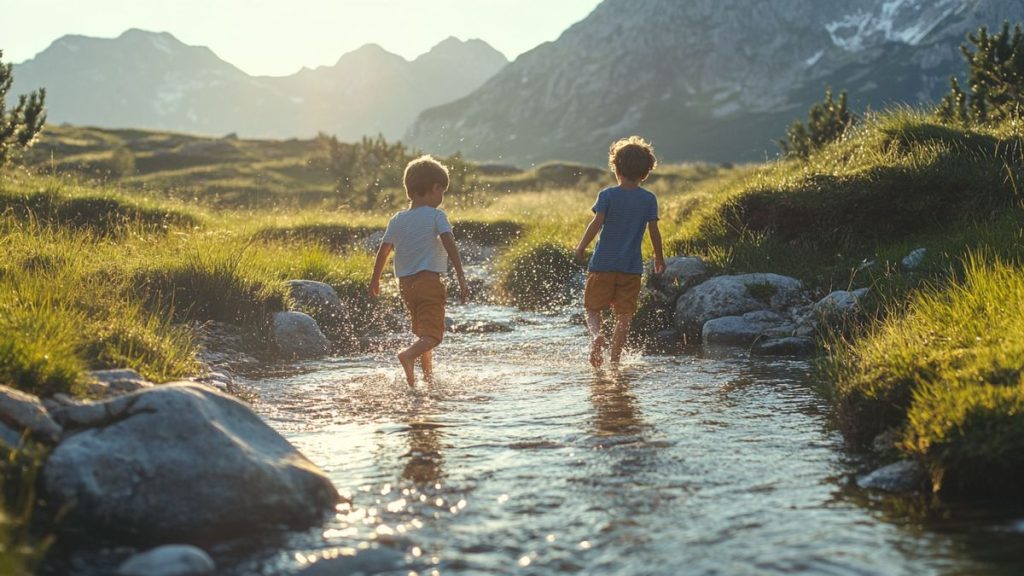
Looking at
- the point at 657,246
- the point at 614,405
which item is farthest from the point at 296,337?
the point at 614,405

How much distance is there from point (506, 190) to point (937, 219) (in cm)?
3490

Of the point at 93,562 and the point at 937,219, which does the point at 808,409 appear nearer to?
Answer: the point at 93,562

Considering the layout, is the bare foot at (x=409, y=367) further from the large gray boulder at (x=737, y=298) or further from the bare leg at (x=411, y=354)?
the large gray boulder at (x=737, y=298)

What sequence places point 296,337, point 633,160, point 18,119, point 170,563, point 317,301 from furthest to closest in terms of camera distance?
point 18,119, point 317,301, point 296,337, point 633,160, point 170,563

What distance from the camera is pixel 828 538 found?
4.25 m

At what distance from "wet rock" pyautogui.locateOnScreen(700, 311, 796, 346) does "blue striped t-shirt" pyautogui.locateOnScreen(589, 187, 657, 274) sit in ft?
6.38

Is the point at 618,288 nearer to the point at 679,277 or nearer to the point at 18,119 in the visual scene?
the point at 679,277

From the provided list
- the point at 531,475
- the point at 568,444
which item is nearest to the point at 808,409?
the point at 568,444

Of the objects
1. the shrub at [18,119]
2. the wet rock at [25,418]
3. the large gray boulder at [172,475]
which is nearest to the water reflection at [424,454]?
the large gray boulder at [172,475]

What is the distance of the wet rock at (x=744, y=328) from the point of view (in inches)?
438

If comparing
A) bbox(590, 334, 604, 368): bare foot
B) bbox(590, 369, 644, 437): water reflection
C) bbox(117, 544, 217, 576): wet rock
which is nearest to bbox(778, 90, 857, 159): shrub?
bbox(590, 334, 604, 368): bare foot

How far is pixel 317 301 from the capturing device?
499 inches

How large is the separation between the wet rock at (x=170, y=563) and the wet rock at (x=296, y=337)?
23.1 ft

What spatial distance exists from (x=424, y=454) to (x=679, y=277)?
7787 mm
